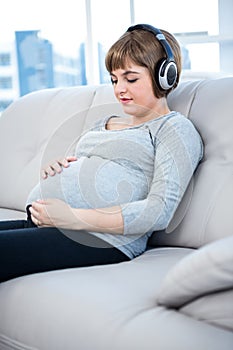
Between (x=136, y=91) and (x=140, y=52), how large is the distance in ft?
0.34

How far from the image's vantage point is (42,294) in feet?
4.70

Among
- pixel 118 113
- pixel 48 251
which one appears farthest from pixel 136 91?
pixel 48 251

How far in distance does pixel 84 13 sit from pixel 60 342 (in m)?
2.38

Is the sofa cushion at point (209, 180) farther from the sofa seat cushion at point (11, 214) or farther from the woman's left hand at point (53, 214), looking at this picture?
the sofa seat cushion at point (11, 214)

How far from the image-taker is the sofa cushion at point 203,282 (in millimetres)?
1134

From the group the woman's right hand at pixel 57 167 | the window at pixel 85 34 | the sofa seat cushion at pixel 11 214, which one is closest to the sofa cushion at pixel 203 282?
the woman's right hand at pixel 57 167

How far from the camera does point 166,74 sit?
1795mm

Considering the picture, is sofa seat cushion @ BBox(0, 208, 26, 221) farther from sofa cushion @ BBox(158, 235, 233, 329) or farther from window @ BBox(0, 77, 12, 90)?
window @ BBox(0, 77, 12, 90)

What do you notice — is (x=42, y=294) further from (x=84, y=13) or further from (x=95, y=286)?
(x=84, y=13)

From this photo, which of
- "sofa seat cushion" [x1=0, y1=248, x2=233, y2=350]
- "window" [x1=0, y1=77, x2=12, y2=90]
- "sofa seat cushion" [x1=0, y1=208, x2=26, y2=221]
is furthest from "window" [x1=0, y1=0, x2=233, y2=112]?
"sofa seat cushion" [x1=0, y1=248, x2=233, y2=350]

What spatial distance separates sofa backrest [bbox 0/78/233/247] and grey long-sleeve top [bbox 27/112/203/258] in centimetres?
6

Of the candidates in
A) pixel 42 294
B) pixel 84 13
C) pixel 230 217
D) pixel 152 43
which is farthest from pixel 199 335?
pixel 84 13

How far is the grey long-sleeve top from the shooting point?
5.46ft

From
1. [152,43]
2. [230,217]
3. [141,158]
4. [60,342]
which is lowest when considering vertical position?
[60,342]
